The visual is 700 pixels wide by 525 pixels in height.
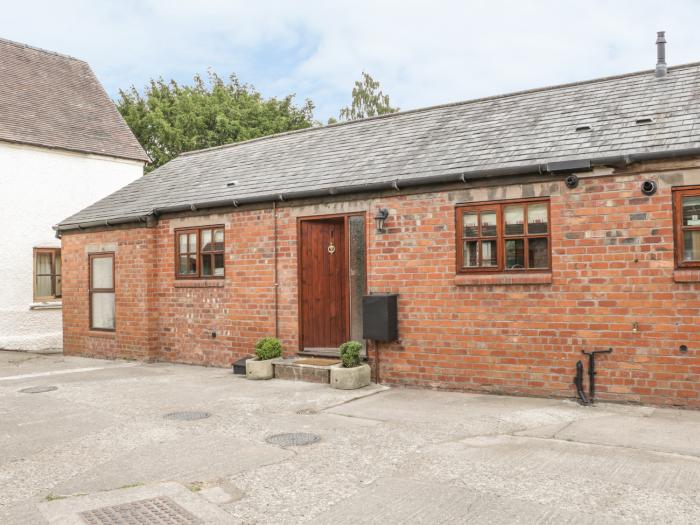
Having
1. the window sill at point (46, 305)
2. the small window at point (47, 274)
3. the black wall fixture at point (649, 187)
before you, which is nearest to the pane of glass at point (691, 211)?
the black wall fixture at point (649, 187)

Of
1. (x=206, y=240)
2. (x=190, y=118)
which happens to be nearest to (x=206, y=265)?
(x=206, y=240)

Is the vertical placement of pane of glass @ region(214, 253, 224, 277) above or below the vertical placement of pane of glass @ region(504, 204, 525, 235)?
below

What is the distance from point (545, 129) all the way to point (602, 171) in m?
1.61

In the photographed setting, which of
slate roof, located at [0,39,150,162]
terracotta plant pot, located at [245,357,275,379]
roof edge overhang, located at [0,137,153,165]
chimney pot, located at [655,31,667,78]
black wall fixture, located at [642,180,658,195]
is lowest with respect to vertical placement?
terracotta plant pot, located at [245,357,275,379]

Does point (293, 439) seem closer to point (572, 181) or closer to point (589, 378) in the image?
point (589, 378)

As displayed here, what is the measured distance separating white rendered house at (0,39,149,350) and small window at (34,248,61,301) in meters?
0.03

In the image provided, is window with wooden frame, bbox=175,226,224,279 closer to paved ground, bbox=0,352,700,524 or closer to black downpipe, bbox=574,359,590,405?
paved ground, bbox=0,352,700,524

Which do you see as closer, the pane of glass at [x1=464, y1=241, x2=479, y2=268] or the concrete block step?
the pane of glass at [x1=464, y1=241, x2=479, y2=268]

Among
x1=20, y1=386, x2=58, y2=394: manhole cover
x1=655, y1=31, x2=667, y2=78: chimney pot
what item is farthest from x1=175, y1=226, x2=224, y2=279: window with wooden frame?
x1=655, y1=31, x2=667, y2=78: chimney pot

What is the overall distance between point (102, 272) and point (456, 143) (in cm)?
843

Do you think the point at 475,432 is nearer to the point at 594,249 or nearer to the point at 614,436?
the point at 614,436

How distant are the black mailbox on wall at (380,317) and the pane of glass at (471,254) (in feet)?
4.02

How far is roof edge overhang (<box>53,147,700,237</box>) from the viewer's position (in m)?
7.73

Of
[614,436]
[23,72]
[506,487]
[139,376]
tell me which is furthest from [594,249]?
[23,72]
